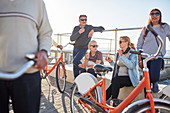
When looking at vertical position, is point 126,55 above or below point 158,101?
above

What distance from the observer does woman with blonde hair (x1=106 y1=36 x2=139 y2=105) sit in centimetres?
265

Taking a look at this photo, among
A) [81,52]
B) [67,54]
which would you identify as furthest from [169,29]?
[67,54]

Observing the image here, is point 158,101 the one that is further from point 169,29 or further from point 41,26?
point 169,29

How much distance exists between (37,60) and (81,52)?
2910 millimetres

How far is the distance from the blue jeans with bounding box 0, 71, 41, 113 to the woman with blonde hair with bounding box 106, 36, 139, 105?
158 cm

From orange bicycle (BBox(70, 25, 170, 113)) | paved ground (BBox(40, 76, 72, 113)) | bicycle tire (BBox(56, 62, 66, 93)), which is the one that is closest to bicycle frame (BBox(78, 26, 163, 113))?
orange bicycle (BBox(70, 25, 170, 113))

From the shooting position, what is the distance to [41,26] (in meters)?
1.36

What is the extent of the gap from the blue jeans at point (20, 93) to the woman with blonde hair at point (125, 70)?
1.58m

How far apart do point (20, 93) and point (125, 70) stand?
197 centimetres

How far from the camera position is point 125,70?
110 inches

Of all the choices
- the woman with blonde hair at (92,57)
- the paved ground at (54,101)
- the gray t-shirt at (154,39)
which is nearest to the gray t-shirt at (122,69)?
the gray t-shirt at (154,39)

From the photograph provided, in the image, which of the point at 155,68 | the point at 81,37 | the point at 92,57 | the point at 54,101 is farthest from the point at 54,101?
the point at 155,68

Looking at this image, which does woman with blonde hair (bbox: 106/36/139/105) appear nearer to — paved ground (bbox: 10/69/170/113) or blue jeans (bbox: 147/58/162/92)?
blue jeans (bbox: 147/58/162/92)

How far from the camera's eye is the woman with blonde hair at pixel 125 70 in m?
2.65
